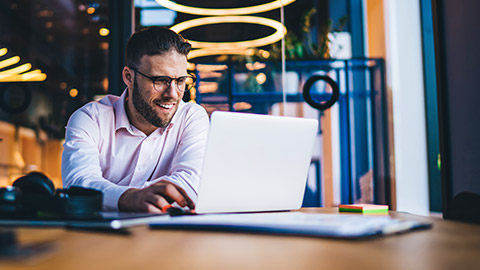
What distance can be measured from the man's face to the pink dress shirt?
6 cm

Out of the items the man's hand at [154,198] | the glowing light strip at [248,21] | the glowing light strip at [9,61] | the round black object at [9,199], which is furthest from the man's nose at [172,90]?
the glowing light strip at [9,61]

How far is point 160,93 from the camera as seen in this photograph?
2.06 m

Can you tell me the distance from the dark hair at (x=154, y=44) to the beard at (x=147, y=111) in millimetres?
130

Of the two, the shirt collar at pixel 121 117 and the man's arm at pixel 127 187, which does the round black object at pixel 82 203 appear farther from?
the shirt collar at pixel 121 117

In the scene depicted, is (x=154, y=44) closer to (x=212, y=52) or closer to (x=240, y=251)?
(x=240, y=251)

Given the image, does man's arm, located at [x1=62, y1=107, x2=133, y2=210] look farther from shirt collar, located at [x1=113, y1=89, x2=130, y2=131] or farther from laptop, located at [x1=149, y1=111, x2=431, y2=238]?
laptop, located at [x1=149, y1=111, x2=431, y2=238]

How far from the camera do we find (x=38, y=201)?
0.94 meters

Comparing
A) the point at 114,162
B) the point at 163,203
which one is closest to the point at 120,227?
the point at 163,203

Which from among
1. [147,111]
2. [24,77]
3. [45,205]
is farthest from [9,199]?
[24,77]

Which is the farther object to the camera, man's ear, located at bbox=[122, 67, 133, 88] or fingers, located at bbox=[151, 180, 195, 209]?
man's ear, located at bbox=[122, 67, 133, 88]

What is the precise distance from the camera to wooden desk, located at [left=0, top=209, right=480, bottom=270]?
484mm

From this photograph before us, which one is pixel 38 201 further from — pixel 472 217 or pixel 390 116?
pixel 390 116

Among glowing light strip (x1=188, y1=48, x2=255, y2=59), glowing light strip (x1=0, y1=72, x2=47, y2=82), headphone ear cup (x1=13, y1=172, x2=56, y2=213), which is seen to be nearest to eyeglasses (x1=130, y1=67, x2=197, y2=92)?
headphone ear cup (x1=13, y1=172, x2=56, y2=213)

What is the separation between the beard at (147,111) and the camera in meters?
2.02
